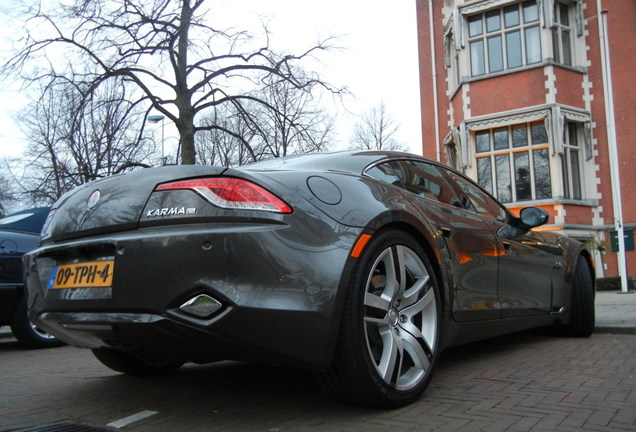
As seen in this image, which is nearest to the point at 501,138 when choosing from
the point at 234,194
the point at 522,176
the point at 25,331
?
the point at 522,176

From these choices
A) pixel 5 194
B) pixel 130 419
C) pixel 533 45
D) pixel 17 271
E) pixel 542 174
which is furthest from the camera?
pixel 5 194

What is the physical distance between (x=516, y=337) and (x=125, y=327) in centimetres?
394

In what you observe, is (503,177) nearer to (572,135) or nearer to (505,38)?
(572,135)

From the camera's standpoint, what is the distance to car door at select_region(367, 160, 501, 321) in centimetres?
340

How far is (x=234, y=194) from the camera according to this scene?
8.49 feet

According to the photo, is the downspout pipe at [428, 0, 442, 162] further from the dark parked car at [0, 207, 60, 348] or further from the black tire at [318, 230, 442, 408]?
the black tire at [318, 230, 442, 408]

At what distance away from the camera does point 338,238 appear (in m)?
2.67

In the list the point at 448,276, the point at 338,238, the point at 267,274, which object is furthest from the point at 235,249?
the point at 448,276

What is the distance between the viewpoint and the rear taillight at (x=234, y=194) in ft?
8.43

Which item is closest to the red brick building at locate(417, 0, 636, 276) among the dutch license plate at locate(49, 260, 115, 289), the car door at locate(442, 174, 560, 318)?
the car door at locate(442, 174, 560, 318)

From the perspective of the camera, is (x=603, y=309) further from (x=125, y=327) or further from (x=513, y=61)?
(x=513, y=61)

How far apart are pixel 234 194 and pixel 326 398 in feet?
4.03

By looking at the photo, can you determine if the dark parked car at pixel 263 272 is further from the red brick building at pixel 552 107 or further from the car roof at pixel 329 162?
the red brick building at pixel 552 107

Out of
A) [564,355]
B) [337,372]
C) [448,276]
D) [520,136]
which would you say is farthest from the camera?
[520,136]
